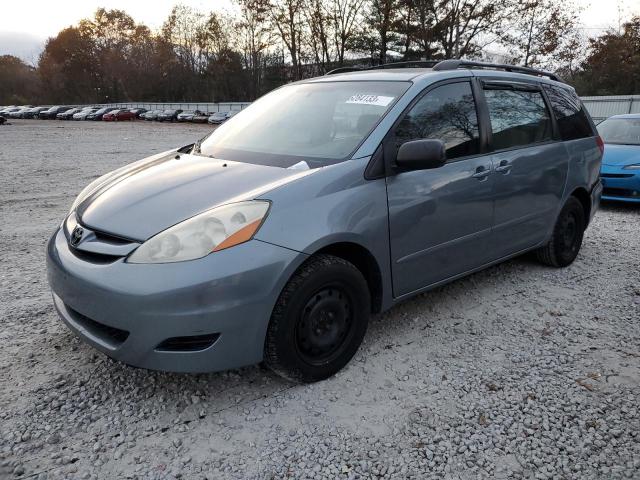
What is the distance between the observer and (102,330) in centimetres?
243

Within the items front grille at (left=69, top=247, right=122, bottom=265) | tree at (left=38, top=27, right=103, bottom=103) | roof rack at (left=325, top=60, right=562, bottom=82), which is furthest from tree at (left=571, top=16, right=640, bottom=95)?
tree at (left=38, top=27, right=103, bottom=103)

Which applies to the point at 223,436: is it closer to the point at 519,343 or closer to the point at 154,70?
the point at 519,343

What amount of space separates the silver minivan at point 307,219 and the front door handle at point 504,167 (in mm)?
24

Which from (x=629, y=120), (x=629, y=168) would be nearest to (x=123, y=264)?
(x=629, y=168)

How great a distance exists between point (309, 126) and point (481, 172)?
1256 mm

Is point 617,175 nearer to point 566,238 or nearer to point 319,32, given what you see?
point 566,238

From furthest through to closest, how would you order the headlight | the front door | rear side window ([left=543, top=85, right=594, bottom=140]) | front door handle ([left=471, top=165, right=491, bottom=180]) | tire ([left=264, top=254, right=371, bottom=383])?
rear side window ([left=543, top=85, right=594, bottom=140])
front door handle ([left=471, top=165, right=491, bottom=180])
the front door
tire ([left=264, top=254, right=371, bottom=383])
the headlight

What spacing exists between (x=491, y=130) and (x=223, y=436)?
2.76 meters

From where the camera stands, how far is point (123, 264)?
7.50ft

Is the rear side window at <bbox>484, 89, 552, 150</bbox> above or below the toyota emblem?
above

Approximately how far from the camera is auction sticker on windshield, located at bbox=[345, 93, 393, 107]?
122 inches

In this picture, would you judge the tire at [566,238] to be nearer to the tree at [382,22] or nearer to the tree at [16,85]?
the tree at [382,22]

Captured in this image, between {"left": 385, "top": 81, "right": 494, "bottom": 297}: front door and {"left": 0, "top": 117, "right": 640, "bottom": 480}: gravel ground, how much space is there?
0.49 metres

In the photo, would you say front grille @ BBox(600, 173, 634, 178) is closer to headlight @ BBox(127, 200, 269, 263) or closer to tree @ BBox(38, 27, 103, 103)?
headlight @ BBox(127, 200, 269, 263)
